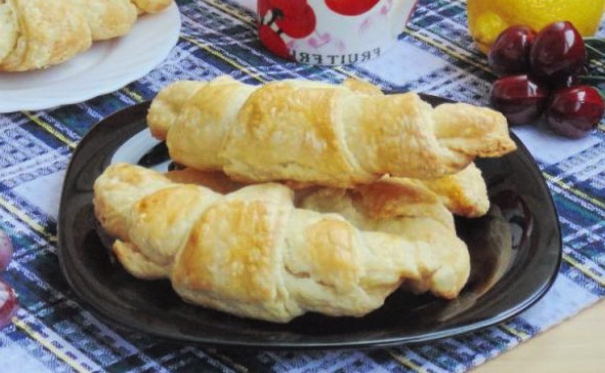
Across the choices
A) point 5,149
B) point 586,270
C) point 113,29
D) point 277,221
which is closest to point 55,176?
point 5,149

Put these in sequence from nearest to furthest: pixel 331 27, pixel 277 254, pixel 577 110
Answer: pixel 277 254 < pixel 577 110 < pixel 331 27

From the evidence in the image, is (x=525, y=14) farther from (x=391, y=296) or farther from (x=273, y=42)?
(x=391, y=296)

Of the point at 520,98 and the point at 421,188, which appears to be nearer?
the point at 421,188

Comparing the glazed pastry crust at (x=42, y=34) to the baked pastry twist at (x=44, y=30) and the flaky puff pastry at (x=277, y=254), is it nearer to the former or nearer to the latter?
the baked pastry twist at (x=44, y=30)

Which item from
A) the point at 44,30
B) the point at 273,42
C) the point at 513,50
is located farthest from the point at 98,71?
the point at 513,50

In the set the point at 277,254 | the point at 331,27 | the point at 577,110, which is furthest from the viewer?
the point at 331,27

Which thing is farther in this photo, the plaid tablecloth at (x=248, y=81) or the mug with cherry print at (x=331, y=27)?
the mug with cherry print at (x=331, y=27)

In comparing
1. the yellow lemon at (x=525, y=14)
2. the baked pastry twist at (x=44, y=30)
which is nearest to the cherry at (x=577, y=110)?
the yellow lemon at (x=525, y=14)

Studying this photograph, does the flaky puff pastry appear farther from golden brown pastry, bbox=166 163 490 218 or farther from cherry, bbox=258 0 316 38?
cherry, bbox=258 0 316 38
